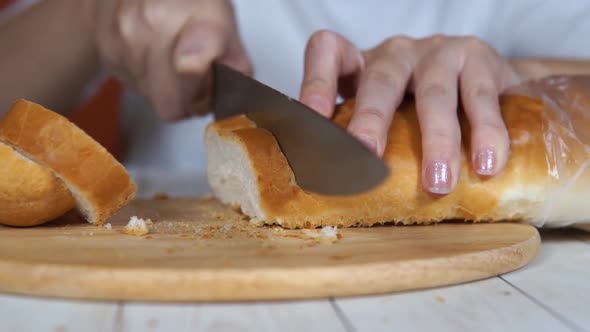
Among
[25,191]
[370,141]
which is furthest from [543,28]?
[25,191]

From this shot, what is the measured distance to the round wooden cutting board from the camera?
2.63 ft

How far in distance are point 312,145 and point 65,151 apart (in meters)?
0.42

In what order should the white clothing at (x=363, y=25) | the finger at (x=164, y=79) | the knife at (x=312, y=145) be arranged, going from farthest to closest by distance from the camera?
the white clothing at (x=363, y=25) → the finger at (x=164, y=79) → the knife at (x=312, y=145)

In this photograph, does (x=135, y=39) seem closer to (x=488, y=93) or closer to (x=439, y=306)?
(x=488, y=93)

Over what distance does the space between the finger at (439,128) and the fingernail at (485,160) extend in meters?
0.05

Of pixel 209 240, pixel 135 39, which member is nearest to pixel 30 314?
pixel 209 240

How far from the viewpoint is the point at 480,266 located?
93 centimetres

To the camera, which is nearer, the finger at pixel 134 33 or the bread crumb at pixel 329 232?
the bread crumb at pixel 329 232

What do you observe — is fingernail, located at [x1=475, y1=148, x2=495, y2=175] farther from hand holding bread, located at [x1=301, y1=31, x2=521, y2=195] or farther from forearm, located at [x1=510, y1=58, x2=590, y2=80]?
forearm, located at [x1=510, y1=58, x2=590, y2=80]

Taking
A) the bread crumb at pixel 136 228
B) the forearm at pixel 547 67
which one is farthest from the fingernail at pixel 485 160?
the bread crumb at pixel 136 228

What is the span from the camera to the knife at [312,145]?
0.91m

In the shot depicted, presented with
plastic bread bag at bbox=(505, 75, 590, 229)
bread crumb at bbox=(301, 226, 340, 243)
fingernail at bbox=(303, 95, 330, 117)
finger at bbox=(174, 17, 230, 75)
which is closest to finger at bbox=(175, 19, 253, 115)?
finger at bbox=(174, 17, 230, 75)

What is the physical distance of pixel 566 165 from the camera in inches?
46.0

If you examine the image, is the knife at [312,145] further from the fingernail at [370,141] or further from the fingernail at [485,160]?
the fingernail at [485,160]
